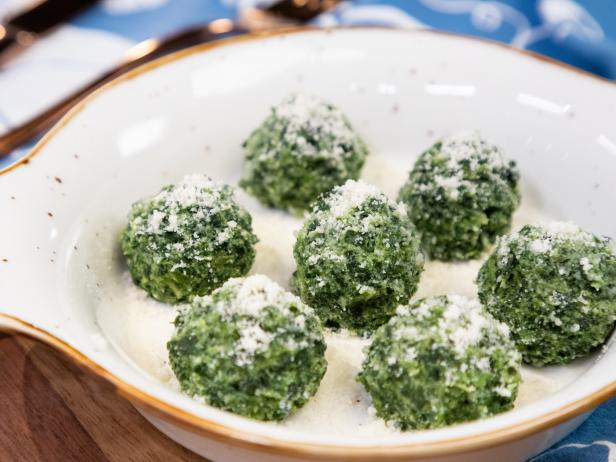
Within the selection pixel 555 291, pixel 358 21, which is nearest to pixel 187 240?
pixel 555 291

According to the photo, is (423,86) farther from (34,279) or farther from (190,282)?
(34,279)

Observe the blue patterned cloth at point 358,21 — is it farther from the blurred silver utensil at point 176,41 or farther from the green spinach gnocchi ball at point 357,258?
the green spinach gnocchi ball at point 357,258

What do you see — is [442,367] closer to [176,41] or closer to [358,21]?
[176,41]

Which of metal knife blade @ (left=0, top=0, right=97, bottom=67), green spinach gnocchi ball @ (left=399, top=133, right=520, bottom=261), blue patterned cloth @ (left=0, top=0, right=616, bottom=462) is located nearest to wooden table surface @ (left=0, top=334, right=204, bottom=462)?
green spinach gnocchi ball @ (left=399, top=133, right=520, bottom=261)

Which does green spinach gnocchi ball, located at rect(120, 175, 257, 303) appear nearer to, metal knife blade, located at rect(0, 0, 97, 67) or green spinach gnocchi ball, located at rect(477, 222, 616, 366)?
green spinach gnocchi ball, located at rect(477, 222, 616, 366)

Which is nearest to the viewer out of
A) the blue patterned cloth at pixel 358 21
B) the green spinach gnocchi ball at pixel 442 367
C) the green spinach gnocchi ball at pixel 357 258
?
the green spinach gnocchi ball at pixel 442 367

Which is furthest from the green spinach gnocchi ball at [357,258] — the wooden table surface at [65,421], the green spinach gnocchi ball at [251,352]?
the wooden table surface at [65,421]
